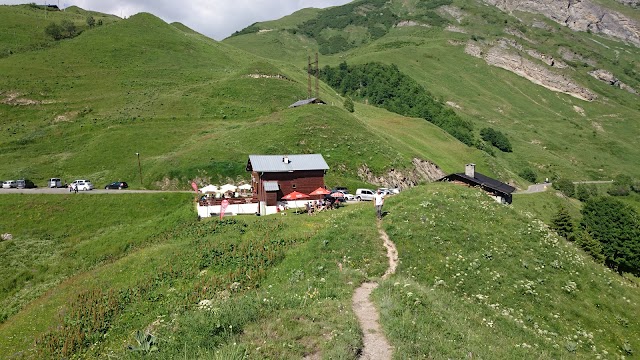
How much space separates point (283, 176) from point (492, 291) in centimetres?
3029

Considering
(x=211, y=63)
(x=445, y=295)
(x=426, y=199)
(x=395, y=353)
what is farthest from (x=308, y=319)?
(x=211, y=63)

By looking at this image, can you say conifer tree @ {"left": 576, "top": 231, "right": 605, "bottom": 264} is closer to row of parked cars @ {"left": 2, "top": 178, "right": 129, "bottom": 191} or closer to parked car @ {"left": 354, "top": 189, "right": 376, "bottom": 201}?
parked car @ {"left": 354, "top": 189, "right": 376, "bottom": 201}

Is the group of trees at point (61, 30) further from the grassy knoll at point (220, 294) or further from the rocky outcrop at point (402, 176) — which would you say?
the grassy knoll at point (220, 294)

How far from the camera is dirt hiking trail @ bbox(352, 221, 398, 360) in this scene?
Answer: 1316 cm

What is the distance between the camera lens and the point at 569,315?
74.2 ft

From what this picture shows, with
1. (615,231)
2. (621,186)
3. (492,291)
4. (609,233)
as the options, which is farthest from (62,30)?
(621,186)

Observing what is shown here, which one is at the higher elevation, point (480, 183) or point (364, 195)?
point (480, 183)

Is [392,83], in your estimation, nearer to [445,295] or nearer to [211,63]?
[211,63]

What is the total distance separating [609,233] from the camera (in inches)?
3083

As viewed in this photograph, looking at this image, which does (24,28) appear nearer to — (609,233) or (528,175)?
(528,175)

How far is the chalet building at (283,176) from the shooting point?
48188 millimetres

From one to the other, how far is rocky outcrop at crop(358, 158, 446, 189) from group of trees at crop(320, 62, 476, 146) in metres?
59.9

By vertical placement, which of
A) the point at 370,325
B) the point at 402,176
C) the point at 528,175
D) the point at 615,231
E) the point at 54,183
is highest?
the point at 370,325

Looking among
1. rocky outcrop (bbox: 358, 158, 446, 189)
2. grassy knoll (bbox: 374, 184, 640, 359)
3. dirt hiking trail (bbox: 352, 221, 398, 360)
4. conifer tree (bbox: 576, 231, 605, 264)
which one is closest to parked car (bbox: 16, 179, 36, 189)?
rocky outcrop (bbox: 358, 158, 446, 189)
